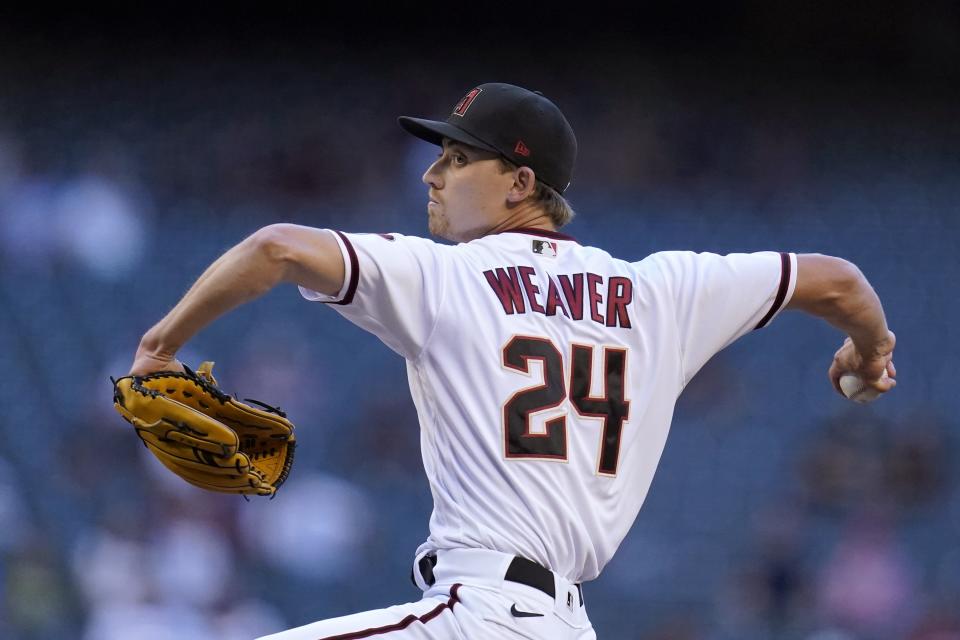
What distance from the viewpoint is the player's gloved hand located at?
3.10 metres

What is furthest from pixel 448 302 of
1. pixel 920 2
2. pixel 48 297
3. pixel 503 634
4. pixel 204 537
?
pixel 920 2

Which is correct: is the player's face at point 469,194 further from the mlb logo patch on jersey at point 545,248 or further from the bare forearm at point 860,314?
the bare forearm at point 860,314

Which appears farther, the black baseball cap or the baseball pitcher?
the black baseball cap

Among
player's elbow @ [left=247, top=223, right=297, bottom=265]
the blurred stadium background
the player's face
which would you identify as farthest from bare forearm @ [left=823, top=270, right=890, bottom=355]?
the blurred stadium background

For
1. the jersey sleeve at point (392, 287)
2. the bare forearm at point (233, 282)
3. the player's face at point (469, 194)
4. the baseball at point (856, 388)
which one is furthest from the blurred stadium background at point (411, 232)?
the bare forearm at point (233, 282)

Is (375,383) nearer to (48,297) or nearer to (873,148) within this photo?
(48,297)

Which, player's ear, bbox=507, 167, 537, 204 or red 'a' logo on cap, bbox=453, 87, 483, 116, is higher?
red 'a' logo on cap, bbox=453, 87, 483, 116

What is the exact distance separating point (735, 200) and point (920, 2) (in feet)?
6.58

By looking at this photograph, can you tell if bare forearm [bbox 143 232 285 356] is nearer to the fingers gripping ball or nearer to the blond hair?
the fingers gripping ball

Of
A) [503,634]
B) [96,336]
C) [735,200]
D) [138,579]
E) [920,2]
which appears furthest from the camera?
[920,2]

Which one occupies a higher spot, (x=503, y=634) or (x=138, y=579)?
(x=503, y=634)

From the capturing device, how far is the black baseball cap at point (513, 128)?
2.99 metres

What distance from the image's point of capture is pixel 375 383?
767 centimetres

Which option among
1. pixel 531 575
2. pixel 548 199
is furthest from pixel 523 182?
pixel 531 575
